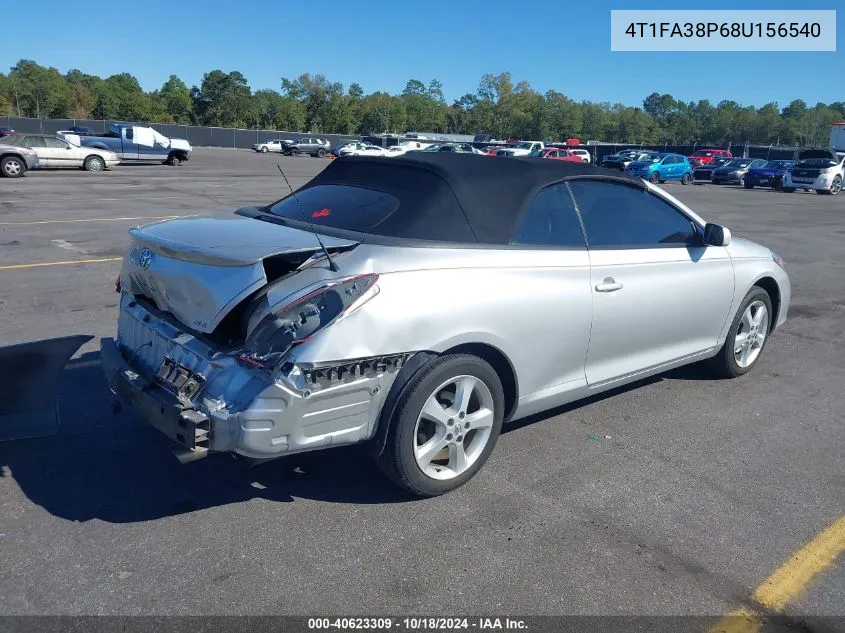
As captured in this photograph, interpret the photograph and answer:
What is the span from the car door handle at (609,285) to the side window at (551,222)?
0.25m

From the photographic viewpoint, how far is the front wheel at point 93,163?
27.5 m

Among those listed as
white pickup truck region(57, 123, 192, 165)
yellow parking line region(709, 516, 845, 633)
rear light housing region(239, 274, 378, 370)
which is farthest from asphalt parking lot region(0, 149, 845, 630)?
white pickup truck region(57, 123, 192, 165)

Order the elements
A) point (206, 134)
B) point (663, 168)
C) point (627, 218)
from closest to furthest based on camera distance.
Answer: point (627, 218), point (663, 168), point (206, 134)

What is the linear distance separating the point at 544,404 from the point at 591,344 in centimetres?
46

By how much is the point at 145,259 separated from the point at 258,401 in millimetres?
1223

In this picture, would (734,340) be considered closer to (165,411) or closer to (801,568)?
(801,568)

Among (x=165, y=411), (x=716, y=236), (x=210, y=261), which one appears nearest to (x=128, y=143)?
(x=716, y=236)

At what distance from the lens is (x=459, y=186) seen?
3.88m

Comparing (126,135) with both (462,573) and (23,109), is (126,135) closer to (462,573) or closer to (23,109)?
(462,573)

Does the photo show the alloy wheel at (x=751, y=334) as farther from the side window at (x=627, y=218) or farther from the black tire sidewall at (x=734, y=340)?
the side window at (x=627, y=218)

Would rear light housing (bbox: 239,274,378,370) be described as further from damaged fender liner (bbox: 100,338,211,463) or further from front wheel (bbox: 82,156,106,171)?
front wheel (bbox: 82,156,106,171)

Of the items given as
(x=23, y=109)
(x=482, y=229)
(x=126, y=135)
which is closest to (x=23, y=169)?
(x=126, y=135)

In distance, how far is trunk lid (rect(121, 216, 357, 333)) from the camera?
3.18 meters

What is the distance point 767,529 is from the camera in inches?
137
